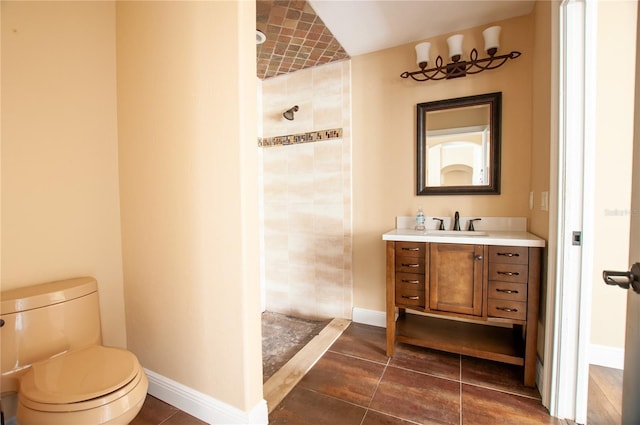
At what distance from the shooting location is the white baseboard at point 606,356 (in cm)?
180

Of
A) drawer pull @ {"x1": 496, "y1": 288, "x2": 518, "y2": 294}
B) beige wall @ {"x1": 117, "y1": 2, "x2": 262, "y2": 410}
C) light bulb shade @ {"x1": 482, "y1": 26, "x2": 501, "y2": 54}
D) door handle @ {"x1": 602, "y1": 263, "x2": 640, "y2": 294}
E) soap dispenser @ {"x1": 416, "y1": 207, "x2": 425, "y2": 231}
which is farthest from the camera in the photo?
soap dispenser @ {"x1": 416, "y1": 207, "x2": 425, "y2": 231}

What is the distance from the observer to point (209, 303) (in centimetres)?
139

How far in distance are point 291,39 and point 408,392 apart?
8.51 ft

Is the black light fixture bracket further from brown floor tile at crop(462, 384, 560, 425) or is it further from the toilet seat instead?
the toilet seat

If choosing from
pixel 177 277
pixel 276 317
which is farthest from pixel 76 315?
pixel 276 317

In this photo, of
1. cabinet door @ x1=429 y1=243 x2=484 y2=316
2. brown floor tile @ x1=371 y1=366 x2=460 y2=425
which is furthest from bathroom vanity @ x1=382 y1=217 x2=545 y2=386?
brown floor tile @ x1=371 y1=366 x2=460 y2=425

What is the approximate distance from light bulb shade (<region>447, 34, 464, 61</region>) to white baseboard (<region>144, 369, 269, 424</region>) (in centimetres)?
256

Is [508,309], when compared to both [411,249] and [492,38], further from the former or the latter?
[492,38]

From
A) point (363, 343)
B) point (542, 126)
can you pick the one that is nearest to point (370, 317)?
point (363, 343)

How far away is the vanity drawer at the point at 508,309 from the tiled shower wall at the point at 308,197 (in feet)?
3.91

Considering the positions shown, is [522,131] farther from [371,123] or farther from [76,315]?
[76,315]

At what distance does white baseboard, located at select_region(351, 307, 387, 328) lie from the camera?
249 cm

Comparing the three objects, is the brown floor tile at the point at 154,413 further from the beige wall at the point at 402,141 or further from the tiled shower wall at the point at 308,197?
the beige wall at the point at 402,141

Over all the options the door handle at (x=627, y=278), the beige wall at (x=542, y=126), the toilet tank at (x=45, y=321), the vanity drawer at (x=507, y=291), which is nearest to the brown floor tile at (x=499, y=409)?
the beige wall at (x=542, y=126)
